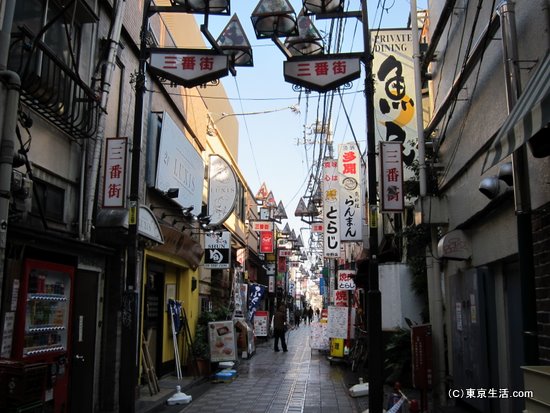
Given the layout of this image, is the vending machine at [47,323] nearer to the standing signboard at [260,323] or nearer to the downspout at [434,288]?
the downspout at [434,288]

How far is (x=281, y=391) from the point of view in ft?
40.2

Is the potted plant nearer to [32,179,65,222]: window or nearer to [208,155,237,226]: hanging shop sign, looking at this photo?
[208,155,237,226]: hanging shop sign

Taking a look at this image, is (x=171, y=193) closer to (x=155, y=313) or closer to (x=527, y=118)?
(x=155, y=313)

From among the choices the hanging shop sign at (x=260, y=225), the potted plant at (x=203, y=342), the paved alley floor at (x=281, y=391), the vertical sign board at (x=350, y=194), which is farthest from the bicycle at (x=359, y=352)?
the hanging shop sign at (x=260, y=225)

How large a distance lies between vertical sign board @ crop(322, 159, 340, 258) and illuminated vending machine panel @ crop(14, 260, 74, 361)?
11.5 meters

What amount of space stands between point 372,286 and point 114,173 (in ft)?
15.6

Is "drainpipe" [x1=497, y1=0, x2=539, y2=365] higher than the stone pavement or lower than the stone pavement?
higher

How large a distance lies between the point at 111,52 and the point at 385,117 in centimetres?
623

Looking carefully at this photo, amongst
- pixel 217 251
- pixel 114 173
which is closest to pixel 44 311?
pixel 114 173

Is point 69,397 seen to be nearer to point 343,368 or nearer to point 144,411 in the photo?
point 144,411

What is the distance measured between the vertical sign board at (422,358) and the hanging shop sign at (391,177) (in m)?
2.33

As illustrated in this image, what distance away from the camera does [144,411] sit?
9352 mm

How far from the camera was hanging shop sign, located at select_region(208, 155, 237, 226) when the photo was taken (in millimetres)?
16797

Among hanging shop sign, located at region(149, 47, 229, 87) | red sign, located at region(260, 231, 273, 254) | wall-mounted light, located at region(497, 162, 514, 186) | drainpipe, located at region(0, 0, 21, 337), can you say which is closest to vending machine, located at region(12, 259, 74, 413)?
drainpipe, located at region(0, 0, 21, 337)
